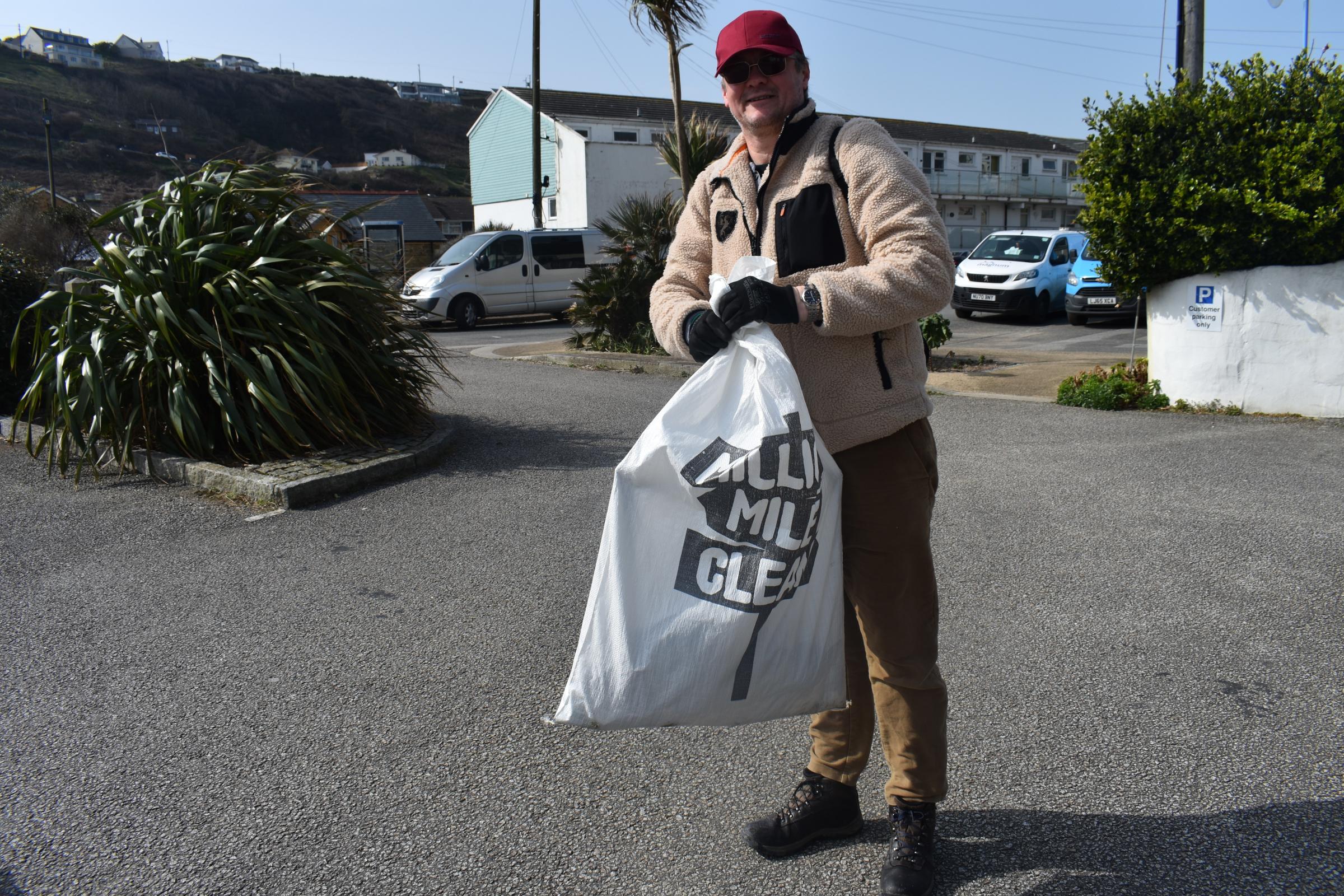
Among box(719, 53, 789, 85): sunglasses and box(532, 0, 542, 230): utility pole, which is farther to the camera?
box(532, 0, 542, 230): utility pole

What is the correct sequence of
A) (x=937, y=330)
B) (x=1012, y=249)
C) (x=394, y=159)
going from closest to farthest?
(x=937, y=330) → (x=1012, y=249) → (x=394, y=159)

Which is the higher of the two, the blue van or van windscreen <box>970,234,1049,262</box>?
van windscreen <box>970,234,1049,262</box>

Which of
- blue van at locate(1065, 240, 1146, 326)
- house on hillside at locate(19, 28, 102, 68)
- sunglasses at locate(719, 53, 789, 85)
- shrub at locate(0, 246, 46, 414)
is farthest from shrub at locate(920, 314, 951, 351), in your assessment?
house on hillside at locate(19, 28, 102, 68)

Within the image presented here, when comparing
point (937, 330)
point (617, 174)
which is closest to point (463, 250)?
point (937, 330)

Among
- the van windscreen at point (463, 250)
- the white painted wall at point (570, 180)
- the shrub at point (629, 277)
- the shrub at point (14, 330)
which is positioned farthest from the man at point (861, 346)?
the white painted wall at point (570, 180)

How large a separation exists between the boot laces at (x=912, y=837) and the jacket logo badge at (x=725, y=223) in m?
1.45

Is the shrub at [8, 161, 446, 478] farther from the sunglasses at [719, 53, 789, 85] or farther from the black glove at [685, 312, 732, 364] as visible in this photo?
the sunglasses at [719, 53, 789, 85]

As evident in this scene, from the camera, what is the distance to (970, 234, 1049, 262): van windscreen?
19.8m

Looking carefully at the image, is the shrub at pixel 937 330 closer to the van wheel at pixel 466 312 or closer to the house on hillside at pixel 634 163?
the van wheel at pixel 466 312

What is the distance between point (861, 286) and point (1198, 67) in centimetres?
937

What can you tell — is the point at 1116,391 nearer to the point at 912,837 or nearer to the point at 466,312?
the point at 912,837

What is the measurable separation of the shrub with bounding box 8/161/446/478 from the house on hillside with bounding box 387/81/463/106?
134004 mm

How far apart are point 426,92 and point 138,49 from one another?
1683 inches

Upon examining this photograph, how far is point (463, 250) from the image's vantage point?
66.6 feet
